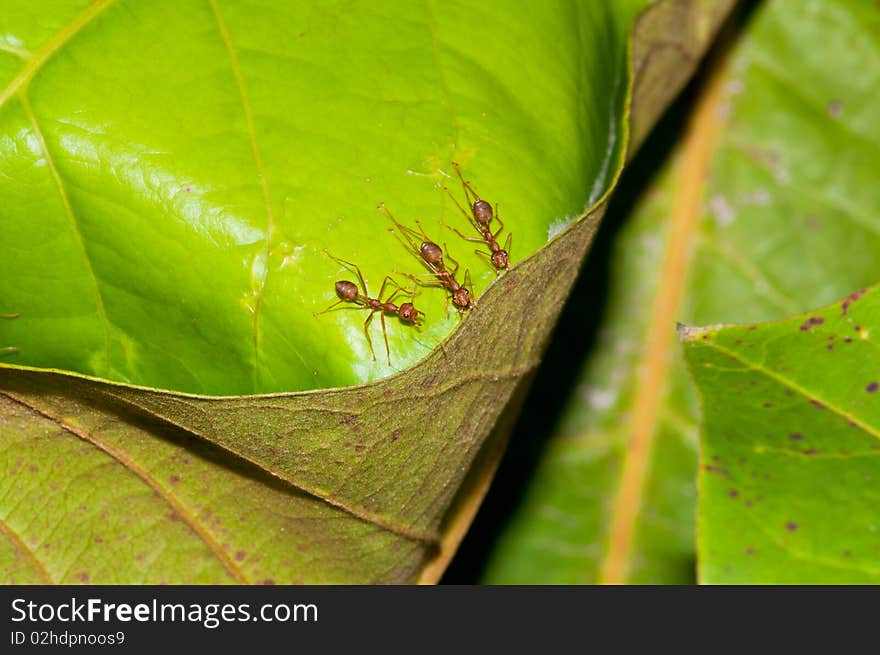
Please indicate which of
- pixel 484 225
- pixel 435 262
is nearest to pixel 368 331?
pixel 435 262

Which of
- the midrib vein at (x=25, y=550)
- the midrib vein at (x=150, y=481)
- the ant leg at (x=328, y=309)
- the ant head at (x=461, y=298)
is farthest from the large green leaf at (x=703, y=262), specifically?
the ant leg at (x=328, y=309)

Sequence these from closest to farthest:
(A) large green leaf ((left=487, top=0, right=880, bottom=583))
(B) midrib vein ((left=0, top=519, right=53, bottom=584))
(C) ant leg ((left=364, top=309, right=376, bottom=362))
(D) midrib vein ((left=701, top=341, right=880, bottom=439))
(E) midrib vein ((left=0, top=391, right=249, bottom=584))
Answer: (C) ant leg ((left=364, top=309, right=376, bottom=362)), (D) midrib vein ((left=701, top=341, right=880, bottom=439)), (E) midrib vein ((left=0, top=391, right=249, bottom=584)), (B) midrib vein ((left=0, top=519, right=53, bottom=584)), (A) large green leaf ((left=487, top=0, right=880, bottom=583))

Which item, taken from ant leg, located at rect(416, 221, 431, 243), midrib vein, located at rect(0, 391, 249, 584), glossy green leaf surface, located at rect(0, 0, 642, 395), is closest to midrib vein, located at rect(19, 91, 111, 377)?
glossy green leaf surface, located at rect(0, 0, 642, 395)

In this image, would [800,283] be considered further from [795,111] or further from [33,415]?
[33,415]

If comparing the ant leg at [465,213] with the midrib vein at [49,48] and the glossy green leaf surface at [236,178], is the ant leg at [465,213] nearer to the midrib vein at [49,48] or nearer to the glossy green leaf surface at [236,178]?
the glossy green leaf surface at [236,178]

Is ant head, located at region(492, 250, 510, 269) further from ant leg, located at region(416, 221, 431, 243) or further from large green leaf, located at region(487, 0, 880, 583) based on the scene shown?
large green leaf, located at region(487, 0, 880, 583)

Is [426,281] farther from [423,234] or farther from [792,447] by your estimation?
[792,447]
